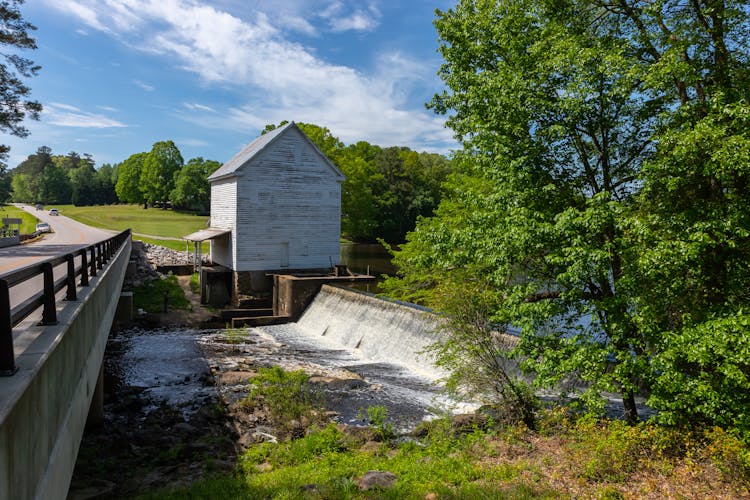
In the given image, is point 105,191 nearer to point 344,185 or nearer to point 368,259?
point 344,185

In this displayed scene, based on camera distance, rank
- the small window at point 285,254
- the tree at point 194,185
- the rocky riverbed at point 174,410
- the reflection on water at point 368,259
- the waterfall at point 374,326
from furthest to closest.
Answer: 1. the tree at point 194,185
2. the reflection on water at point 368,259
3. the small window at point 285,254
4. the waterfall at point 374,326
5. the rocky riverbed at point 174,410

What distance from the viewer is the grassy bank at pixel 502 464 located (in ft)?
26.0

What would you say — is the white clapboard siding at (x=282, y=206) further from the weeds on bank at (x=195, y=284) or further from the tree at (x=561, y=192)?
the tree at (x=561, y=192)

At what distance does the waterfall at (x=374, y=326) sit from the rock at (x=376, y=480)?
20.9 feet

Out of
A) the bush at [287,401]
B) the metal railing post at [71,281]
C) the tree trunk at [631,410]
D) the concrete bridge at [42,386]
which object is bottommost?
the bush at [287,401]

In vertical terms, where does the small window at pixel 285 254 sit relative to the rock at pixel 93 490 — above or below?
above

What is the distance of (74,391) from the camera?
637 centimetres

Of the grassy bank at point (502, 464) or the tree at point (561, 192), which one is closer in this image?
the grassy bank at point (502, 464)

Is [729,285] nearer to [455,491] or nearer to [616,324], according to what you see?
[616,324]

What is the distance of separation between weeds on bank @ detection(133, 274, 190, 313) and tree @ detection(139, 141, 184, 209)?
61233 mm

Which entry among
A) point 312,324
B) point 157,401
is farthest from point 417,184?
point 157,401

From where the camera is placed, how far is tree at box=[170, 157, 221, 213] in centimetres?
8244

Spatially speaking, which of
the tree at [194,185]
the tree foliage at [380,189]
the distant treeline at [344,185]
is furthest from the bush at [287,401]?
the tree at [194,185]

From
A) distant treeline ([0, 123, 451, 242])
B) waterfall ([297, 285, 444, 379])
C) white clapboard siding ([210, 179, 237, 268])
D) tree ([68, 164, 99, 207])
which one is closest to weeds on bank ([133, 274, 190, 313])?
white clapboard siding ([210, 179, 237, 268])
